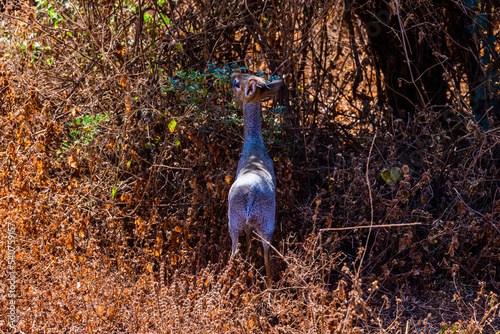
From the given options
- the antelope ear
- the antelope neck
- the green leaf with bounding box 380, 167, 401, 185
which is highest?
the antelope ear

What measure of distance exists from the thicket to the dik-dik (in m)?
0.29

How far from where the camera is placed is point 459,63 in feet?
21.6

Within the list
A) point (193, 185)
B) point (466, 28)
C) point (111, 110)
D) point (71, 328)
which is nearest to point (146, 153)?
point (111, 110)

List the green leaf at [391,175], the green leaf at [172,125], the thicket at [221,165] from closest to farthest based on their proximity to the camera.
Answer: the thicket at [221,165]
the green leaf at [391,175]
the green leaf at [172,125]

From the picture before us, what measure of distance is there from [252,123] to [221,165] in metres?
1.15

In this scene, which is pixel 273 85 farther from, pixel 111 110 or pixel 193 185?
pixel 111 110

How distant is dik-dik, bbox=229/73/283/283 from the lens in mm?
4090

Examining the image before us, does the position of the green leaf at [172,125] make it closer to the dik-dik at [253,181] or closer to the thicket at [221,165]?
the thicket at [221,165]

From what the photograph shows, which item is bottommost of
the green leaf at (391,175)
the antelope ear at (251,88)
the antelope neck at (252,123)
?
the green leaf at (391,175)

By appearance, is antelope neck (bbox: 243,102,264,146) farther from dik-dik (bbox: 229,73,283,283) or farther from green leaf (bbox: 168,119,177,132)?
green leaf (bbox: 168,119,177,132)

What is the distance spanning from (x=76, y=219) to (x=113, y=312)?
1.35m

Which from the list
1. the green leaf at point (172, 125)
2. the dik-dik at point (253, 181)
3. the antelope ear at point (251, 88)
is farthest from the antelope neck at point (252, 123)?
the green leaf at point (172, 125)

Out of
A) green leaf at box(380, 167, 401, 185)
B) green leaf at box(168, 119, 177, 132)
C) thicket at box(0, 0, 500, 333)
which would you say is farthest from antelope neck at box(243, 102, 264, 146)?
green leaf at box(380, 167, 401, 185)

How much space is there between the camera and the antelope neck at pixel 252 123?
4410 mm
